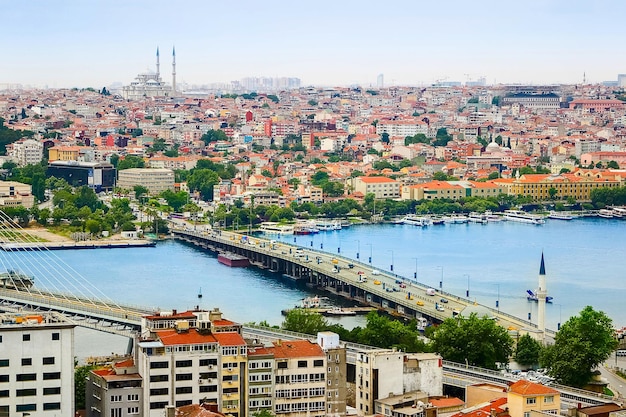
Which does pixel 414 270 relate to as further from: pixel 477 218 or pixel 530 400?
pixel 530 400

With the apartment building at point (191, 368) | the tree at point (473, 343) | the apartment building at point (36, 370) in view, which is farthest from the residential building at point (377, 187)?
the apartment building at point (36, 370)

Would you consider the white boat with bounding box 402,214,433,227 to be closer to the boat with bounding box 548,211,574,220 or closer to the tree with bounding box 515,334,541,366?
the boat with bounding box 548,211,574,220

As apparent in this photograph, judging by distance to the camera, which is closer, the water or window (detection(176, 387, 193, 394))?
window (detection(176, 387, 193, 394))

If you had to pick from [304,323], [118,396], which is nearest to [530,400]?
[118,396]

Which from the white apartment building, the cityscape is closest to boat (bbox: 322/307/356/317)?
the cityscape

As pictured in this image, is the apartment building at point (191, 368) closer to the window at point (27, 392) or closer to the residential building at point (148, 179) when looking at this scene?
the window at point (27, 392)

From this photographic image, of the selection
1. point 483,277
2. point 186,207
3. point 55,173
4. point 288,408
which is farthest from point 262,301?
point 55,173

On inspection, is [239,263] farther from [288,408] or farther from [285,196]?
[288,408]
